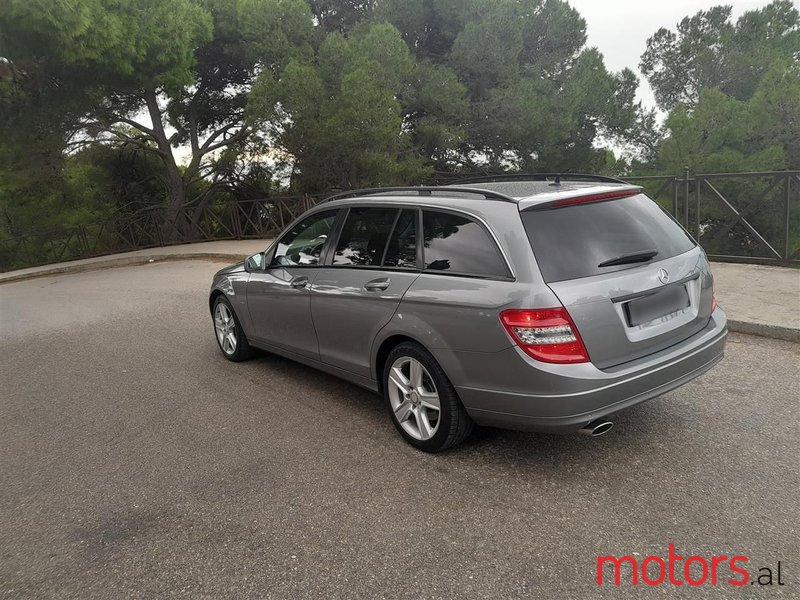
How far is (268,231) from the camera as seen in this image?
2142 cm

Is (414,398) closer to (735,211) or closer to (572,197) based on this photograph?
(572,197)

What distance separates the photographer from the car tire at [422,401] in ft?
11.7

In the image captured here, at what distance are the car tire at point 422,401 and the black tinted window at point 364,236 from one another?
2.42 ft

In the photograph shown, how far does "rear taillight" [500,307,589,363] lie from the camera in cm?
312

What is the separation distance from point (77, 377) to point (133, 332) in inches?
74.7

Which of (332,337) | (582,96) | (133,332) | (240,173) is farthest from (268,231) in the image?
(332,337)

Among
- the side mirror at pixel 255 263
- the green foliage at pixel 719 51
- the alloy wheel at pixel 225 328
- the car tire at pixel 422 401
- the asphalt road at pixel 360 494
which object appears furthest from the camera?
the green foliage at pixel 719 51

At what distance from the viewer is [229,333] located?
19.9 feet

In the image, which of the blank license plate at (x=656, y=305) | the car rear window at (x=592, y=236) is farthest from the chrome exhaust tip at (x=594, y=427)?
the car rear window at (x=592, y=236)

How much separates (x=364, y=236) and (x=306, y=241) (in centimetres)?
81

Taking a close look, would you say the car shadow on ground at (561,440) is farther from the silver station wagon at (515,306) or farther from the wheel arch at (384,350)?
the wheel arch at (384,350)

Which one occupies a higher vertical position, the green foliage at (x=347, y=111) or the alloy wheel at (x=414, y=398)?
A: the green foliage at (x=347, y=111)

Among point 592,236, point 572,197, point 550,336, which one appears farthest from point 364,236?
point 550,336

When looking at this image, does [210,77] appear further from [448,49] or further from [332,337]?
[332,337]
